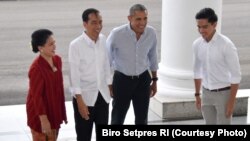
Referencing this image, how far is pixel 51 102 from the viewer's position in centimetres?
463

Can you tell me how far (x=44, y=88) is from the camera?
4.56 meters

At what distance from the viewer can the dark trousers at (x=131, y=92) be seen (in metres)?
5.69

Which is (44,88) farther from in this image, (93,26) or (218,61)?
(218,61)

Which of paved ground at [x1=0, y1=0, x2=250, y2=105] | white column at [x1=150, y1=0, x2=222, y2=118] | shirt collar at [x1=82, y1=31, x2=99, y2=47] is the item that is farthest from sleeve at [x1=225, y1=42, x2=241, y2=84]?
paved ground at [x1=0, y1=0, x2=250, y2=105]

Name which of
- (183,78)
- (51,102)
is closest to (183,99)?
(183,78)

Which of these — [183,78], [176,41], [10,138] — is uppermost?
[176,41]

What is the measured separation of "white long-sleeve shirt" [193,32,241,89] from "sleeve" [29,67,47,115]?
1499mm

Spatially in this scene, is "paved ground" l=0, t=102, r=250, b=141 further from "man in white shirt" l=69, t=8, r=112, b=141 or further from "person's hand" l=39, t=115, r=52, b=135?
"person's hand" l=39, t=115, r=52, b=135

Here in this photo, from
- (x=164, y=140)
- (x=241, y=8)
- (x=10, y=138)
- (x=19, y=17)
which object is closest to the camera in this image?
(x=164, y=140)

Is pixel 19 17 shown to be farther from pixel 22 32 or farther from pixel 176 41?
pixel 176 41

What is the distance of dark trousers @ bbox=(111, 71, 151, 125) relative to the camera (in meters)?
5.69

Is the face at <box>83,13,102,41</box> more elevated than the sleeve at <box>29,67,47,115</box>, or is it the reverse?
the face at <box>83,13,102,41</box>

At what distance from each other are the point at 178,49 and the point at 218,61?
255 cm

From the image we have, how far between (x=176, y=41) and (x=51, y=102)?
318cm
